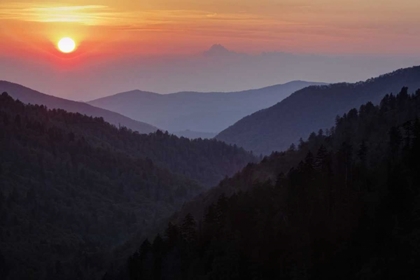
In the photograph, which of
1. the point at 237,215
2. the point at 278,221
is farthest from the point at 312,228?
the point at 237,215

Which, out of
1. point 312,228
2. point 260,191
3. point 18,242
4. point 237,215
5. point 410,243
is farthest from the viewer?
point 18,242

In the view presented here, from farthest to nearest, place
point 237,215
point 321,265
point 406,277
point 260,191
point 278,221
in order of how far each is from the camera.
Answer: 1. point 260,191
2. point 237,215
3. point 278,221
4. point 321,265
5. point 406,277

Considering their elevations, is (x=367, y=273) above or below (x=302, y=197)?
below

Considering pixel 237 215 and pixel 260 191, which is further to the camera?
pixel 260 191

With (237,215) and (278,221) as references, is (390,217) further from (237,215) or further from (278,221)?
(237,215)

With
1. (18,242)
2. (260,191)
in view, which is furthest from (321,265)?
(18,242)

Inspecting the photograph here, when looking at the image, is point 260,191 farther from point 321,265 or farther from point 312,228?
point 321,265
